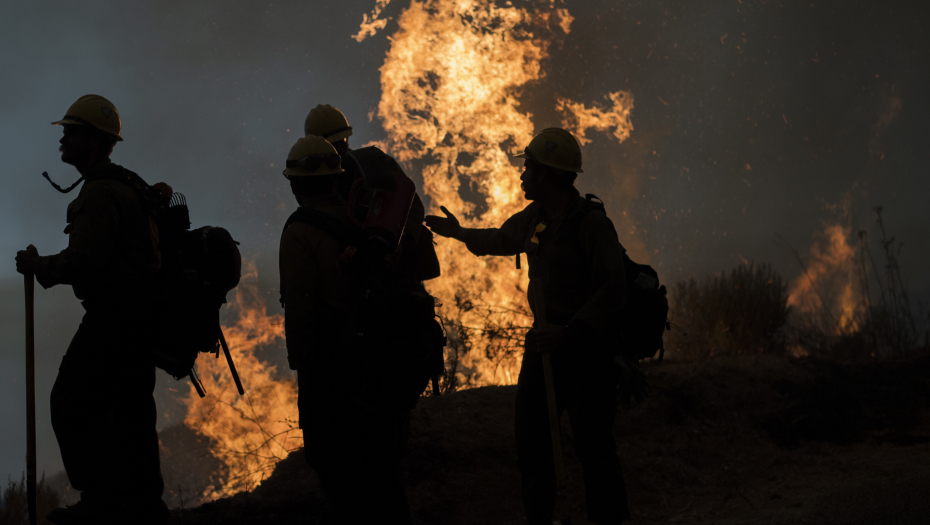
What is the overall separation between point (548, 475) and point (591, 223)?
4.40 feet

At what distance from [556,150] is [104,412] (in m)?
2.71

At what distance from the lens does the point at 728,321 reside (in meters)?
10.4

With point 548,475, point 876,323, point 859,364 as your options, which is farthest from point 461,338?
point 876,323

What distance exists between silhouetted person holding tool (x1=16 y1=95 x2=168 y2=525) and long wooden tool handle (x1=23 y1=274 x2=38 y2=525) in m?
0.28

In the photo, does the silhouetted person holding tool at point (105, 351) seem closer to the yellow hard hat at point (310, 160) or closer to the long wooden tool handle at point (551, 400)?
the yellow hard hat at point (310, 160)

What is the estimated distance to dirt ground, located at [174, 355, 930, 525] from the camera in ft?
14.4

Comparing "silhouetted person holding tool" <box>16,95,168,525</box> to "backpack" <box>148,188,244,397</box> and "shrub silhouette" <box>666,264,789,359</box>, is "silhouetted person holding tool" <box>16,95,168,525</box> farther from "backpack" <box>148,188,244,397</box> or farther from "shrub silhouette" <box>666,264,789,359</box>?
"shrub silhouette" <box>666,264,789,359</box>

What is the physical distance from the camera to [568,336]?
2963 mm

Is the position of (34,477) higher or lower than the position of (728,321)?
lower

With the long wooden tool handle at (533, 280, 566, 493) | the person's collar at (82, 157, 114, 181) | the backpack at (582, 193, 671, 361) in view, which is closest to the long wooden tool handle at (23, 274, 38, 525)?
the person's collar at (82, 157, 114, 181)

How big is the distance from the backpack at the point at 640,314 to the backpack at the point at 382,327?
3.53 feet

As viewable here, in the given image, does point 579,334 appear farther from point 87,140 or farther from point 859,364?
point 859,364

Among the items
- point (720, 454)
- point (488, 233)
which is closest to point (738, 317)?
point (720, 454)

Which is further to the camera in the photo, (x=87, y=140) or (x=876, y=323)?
(x=876, y=323)
